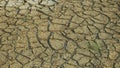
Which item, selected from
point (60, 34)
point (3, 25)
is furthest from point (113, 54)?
point (3, 25)

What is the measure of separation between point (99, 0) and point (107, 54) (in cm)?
123

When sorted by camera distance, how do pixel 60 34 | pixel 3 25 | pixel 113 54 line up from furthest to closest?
pixel 3 25
pixel 60 34
pixel 113 54

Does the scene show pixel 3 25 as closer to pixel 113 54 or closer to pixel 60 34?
pixel 60 34

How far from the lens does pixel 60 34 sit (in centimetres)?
329

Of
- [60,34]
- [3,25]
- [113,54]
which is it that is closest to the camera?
[113,54]

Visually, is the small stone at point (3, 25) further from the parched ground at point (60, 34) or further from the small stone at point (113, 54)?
the small stone at point (113, 54)

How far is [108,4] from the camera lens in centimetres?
387

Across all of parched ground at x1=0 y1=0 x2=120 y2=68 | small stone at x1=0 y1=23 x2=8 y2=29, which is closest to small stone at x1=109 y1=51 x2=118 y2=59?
parched ground at x1=0 y1=0 x2=120 y2=68

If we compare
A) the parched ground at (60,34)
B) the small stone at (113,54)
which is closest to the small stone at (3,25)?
the parched ground at (60,34)

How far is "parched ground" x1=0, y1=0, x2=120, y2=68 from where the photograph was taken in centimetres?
291

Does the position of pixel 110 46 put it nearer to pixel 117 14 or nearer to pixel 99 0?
pixel 117 14

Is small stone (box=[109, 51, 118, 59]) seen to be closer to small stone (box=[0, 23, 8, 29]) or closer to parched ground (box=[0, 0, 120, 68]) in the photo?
parched ground (box=[0, 0, 120, 68])

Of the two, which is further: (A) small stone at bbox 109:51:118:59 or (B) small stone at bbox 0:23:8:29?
(B) small stone at bbox 0:23:8:29

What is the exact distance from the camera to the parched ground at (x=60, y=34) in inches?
115
